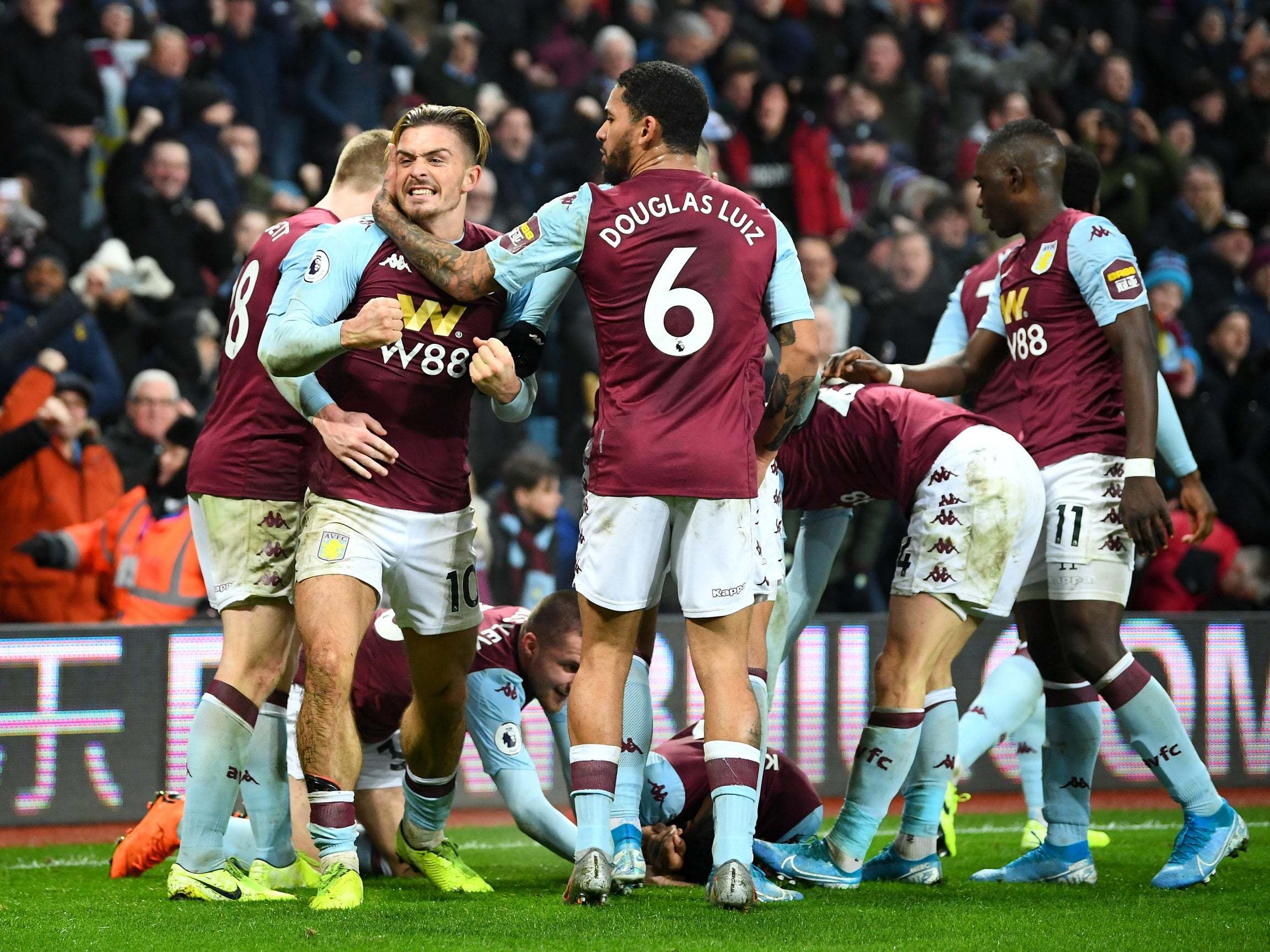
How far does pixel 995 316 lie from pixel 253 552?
→ 2.79 metres

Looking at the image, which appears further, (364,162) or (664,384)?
(364,162)

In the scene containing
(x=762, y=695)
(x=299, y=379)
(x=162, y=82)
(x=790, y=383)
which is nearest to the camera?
(x=790, y=383)

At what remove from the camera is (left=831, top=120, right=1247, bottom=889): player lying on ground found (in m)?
4.96

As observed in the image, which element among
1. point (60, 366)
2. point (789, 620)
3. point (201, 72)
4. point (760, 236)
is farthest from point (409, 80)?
point (760, 236)

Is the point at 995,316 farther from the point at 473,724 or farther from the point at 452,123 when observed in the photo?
the point at 473,724

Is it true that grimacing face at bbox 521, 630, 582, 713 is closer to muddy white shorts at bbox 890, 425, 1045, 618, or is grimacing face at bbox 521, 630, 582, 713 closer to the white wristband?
muddy white shorts at bbox 890, 425, 1045, 618

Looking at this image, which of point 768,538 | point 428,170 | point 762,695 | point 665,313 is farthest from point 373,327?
point 762,695

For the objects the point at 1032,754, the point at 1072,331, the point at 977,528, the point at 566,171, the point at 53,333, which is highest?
the point at 566,171

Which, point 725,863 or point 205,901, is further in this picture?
point 205,901

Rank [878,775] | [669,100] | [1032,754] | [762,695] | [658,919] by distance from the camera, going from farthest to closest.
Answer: [1032,754]
[878,775]
[762,695]
[669,100]
[658,919]

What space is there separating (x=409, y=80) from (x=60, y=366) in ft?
12.3

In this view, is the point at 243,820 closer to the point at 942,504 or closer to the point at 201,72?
the point at 942,504

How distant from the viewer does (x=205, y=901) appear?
14.8ft

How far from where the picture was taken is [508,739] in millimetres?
5199
